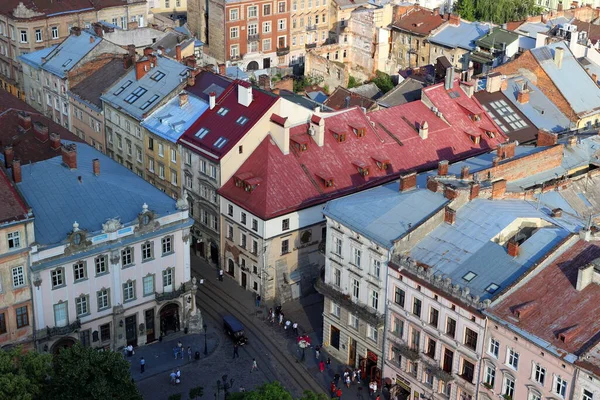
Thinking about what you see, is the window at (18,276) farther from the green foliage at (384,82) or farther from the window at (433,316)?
the green foliage at (384,82)

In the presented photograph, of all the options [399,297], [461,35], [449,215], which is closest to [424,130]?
[449,215]

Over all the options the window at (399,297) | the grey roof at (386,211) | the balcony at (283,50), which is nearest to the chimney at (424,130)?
the grey roof at (386,211)

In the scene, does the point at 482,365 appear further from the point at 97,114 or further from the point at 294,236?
the point at 97,114

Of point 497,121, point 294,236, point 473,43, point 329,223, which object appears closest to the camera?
point 329,223

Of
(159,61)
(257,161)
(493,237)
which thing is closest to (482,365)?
(493,237)

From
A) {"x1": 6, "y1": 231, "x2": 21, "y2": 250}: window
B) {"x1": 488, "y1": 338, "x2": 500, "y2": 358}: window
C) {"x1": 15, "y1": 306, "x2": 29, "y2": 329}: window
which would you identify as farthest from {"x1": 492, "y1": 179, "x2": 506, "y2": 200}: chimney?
{"x1": 15, "y1": 306, "x2": 29, "y2": 329}: window

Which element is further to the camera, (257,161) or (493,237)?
(257,161)

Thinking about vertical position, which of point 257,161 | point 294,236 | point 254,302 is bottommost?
point 254,302
